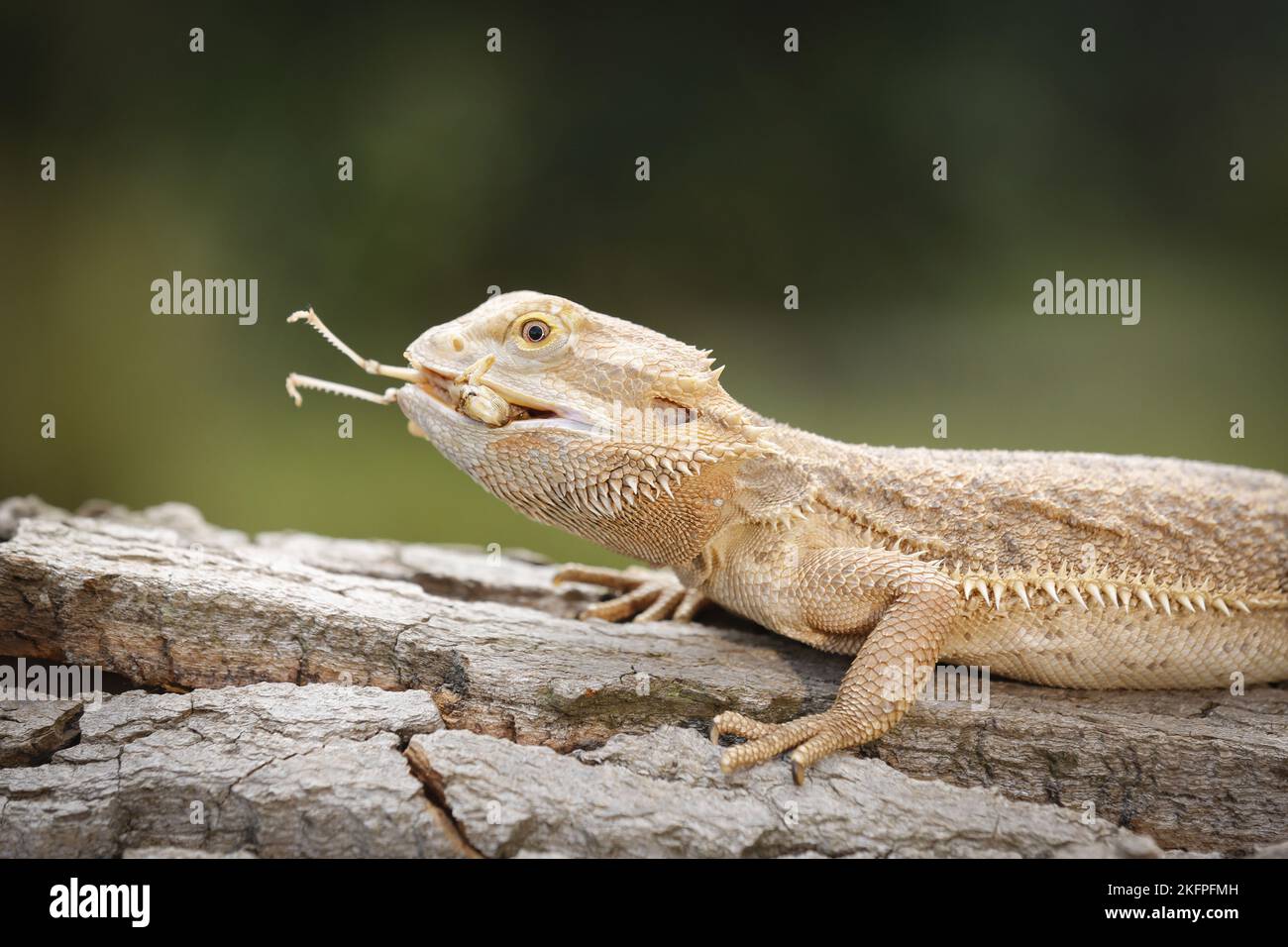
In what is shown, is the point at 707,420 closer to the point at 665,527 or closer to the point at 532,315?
the point at 665,527

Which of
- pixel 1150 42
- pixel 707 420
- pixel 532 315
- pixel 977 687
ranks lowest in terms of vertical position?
pixel 977 687

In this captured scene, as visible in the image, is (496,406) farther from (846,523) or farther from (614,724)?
(846,523)

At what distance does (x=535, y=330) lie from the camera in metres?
2.99

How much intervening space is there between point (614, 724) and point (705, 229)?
Answer: 3.29m

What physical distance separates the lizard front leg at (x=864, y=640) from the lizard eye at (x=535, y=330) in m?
1.16

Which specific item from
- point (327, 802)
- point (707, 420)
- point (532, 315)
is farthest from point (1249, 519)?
point (327, 802)

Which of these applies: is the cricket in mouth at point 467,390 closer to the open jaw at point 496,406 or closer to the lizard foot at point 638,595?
the open jaw at point 496,406

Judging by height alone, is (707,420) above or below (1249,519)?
above

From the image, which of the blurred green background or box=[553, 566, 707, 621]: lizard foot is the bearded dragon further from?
the blurred green background

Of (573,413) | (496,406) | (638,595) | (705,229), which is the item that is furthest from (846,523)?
(705,229)

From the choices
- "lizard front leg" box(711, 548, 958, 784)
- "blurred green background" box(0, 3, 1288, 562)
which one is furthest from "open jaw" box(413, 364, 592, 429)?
"blurred green background" box(0, 3, 1288, 562)

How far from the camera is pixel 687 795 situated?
2.68m

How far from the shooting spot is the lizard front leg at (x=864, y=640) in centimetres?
281

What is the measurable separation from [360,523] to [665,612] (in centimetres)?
251
